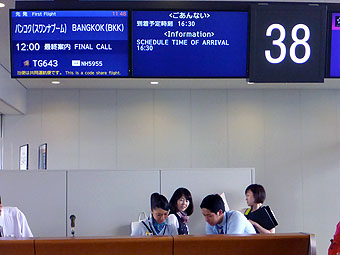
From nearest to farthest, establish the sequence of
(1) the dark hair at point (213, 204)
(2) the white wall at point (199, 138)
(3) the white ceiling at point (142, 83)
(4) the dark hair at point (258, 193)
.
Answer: (1) the dark hair at point (213, 204) < (4) the dark hair at point (258, 193) < (3) the white ceiling at point (142, 83) < (2) the white wall at point (199, 138)

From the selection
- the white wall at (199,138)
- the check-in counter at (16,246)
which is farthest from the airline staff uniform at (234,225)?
the white wall at (199,138)

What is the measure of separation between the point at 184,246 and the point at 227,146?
6.25 m

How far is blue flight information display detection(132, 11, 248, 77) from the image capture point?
4137mm

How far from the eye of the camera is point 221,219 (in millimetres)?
4391

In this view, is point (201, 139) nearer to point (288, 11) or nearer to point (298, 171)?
point (298, 171)

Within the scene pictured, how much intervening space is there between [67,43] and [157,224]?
1.54 metres

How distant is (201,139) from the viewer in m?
9.20

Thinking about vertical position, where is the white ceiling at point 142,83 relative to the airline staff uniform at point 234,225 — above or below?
above

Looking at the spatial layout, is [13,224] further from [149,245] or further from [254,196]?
[149,245]

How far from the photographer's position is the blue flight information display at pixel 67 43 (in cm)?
411

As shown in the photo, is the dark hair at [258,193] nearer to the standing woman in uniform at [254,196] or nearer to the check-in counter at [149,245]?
the standing woman in uniform at [254,196]

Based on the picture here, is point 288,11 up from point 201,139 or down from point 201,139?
up

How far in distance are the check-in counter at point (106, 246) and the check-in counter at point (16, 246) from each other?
0.04m

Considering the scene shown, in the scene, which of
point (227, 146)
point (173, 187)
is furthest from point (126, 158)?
point (173, 187)
